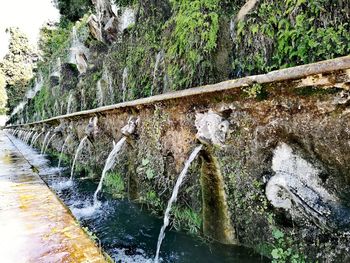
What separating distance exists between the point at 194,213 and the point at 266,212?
1.03 meters

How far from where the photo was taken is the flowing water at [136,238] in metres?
2.79

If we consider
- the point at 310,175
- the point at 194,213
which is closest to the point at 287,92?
the point at 310,175

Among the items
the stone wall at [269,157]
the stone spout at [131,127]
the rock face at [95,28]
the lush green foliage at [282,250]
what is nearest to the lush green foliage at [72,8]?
the rock face at [95,28]

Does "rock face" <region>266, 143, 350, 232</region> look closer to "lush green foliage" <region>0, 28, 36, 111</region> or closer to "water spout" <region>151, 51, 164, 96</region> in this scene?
"water spout" <region>151, 51, 164, 96</region>

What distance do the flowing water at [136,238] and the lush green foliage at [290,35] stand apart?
183cm

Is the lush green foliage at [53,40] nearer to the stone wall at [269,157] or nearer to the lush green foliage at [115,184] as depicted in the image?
the lush green foliage at [115,184]

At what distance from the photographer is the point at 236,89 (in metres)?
2.53

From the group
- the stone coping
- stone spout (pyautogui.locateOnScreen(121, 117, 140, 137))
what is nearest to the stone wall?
the stone coping

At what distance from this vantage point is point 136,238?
339 cm

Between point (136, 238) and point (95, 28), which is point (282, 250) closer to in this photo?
point (136, 238)

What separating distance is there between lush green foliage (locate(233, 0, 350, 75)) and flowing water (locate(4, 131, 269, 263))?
183 centimetres

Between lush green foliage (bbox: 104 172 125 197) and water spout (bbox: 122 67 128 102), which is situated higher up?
water spout (bbox: 122 67 128 102)

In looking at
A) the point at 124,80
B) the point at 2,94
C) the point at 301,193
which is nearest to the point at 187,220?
the point at 301,193

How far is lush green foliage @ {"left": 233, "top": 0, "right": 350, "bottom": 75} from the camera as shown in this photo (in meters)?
2.59
